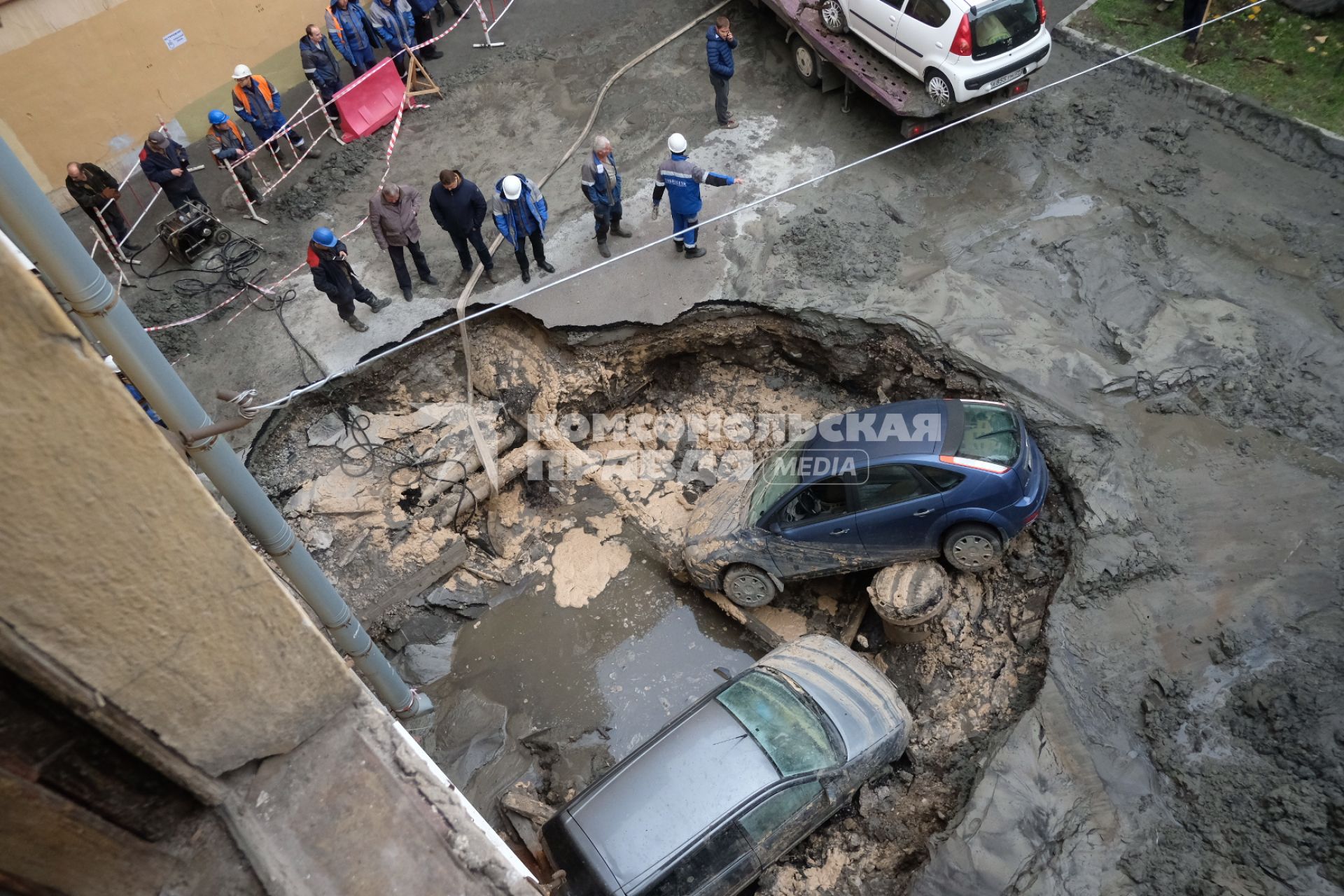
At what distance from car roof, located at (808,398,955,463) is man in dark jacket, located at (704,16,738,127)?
538 centimetres

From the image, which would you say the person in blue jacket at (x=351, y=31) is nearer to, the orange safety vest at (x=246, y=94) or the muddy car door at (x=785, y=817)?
the orange safety vest at (x=246, y=94)

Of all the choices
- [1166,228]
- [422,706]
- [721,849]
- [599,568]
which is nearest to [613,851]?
[721,849]

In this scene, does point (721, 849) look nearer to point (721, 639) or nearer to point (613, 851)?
point (613, 851)

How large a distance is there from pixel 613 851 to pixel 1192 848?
149 inches

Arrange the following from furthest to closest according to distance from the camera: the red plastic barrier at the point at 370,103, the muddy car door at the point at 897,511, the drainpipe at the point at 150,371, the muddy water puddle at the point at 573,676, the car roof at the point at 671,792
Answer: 1. the red plastic barrier at the point at 370,103
2. the muddy water puddle at the point at 573,676
3. the muddy car door at the point at 897,511
4. the car roof at the point at 671,792
5. the drainpipe at the point at 150,371

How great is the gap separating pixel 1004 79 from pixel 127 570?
996cm

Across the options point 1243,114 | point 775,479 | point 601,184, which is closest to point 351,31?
point 601,184

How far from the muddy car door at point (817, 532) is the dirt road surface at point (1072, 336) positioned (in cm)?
125

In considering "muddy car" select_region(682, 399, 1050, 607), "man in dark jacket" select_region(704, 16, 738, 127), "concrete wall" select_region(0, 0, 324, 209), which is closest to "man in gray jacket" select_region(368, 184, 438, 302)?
"man in dark jacket" select_region(704, 16, 738, 127)

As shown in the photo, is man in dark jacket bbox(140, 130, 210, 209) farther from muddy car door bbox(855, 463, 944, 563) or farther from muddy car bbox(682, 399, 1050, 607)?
muddy car door bbox(855, 463, 944, 563)

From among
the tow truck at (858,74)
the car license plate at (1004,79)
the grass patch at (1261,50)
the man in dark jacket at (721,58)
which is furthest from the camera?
the man in dark jacket at (721,58)

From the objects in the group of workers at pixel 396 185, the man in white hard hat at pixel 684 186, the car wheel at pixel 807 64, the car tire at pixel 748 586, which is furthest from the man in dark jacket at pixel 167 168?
the car tire at pixel 748 586

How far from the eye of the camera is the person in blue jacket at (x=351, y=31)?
12.1 metres

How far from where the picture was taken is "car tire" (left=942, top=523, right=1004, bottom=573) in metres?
6.83
